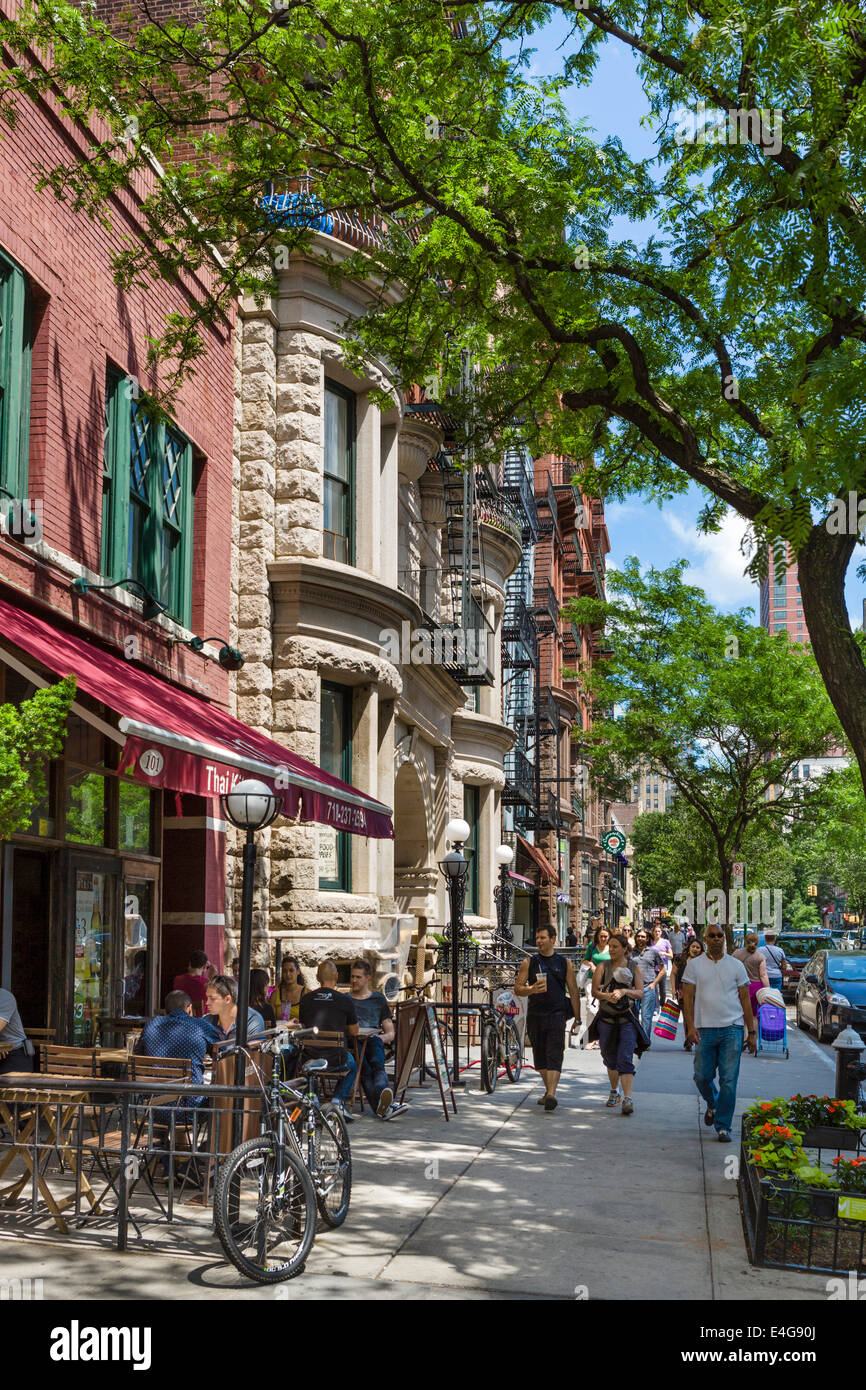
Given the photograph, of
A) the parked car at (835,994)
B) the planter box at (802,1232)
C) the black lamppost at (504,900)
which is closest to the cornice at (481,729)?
the black lamppost at (504,900)

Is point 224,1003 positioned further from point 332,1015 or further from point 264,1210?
point 264,1210

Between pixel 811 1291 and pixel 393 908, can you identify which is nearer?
pixel 811 1291

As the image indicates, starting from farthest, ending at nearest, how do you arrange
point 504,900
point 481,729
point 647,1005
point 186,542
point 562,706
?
point 562,706 → point 504,900 → point 481,729 → point 647,1005 → point 186,542

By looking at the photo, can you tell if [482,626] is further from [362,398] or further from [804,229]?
[804,229]

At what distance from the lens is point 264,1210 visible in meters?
6.35

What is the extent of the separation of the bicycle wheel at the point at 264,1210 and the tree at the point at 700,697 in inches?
942

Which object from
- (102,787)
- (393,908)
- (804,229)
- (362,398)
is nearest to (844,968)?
(393,908)

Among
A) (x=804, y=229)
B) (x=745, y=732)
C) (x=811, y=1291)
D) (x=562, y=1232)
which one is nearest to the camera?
(x=811, y=1291)

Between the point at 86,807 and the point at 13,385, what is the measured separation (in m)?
3.87

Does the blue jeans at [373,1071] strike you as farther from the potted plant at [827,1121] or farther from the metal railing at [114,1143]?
the potted plant at [827,1121]

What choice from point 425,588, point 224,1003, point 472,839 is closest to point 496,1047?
point 224,1003

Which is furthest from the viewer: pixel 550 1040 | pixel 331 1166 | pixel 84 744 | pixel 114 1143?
pixel 550 1040

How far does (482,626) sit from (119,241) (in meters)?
15.1

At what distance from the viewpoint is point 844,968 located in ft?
68.6
